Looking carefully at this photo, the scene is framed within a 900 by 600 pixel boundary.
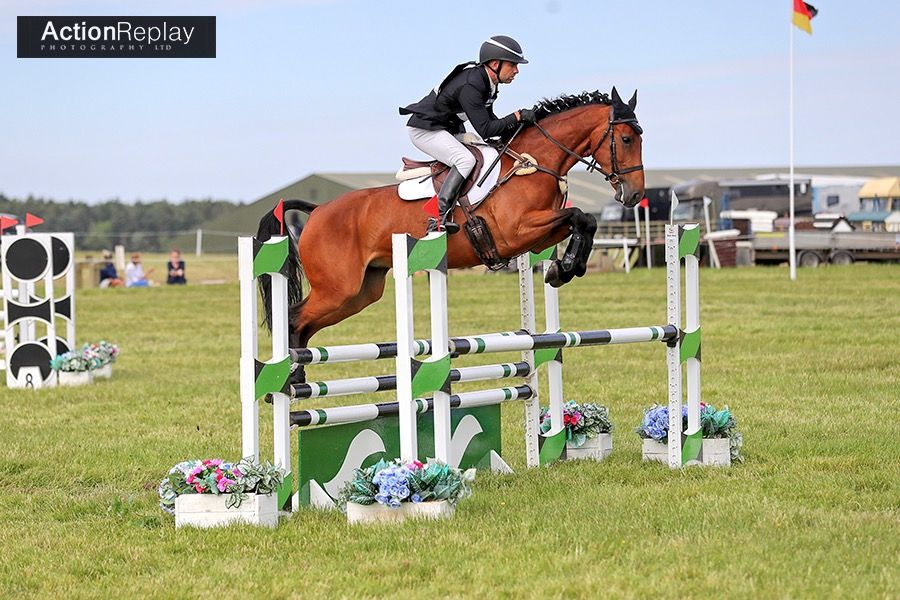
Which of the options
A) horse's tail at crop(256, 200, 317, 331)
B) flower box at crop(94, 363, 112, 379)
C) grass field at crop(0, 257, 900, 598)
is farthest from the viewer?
flower box at crop(94, 363, 112, 379)

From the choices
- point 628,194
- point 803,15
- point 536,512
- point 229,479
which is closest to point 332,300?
point 628,194

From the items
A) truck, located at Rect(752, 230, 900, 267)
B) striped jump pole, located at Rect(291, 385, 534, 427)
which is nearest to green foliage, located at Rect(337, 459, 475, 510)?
striped jump pole, located at Rect(291, 385, 534, 427)

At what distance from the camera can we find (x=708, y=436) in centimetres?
638

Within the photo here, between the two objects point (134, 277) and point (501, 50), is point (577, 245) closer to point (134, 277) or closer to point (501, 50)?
point (501, 50)

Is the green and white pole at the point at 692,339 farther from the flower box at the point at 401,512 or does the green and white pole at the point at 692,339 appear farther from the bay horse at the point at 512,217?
the flower box at the point at 401,512

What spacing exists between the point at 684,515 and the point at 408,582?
1.35m

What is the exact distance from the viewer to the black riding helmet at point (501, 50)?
612cm

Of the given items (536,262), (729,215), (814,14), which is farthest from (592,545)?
(729,215)

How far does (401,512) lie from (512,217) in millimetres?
1880

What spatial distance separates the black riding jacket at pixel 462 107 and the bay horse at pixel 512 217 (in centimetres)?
23

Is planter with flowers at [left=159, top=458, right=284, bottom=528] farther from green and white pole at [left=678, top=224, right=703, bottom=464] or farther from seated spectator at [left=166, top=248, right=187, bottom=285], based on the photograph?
seated spectator at [left=166, top=248, right=187, bottom=285]

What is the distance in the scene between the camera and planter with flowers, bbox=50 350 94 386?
1084cm

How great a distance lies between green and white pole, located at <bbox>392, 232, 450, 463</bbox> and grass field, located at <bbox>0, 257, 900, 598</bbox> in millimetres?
390

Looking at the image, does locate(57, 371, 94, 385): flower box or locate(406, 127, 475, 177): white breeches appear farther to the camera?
locate(57, 371, 94, 385): flower box
